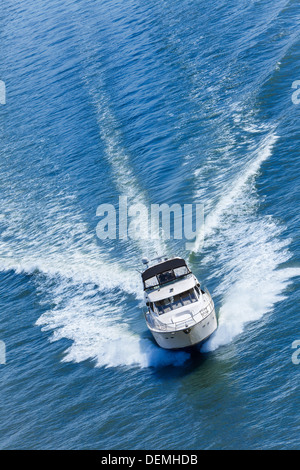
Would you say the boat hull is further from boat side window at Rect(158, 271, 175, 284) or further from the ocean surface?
boat side window at Rect(158, 271, 175, 284)

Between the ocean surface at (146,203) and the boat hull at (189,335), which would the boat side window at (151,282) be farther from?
the boat hull at (189,335)

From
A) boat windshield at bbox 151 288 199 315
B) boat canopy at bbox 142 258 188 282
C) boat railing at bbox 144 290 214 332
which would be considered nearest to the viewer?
boat railing at bbox 144 290 214 332

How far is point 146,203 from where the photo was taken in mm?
67688

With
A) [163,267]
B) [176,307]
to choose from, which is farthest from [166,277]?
[176,307]

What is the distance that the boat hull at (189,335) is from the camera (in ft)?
153

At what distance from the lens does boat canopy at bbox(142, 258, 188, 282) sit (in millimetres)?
52656

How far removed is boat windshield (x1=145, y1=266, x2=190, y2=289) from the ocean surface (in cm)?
332

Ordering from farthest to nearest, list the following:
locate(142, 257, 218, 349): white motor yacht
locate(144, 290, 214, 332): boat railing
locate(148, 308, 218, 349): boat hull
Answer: locate(142, 257, 218, 349): white motor yacht < locate(144, 290, 214, 332): boat railing < locate(148, 308, 218, 349): boat hull

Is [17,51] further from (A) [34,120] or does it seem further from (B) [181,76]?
(B) [181,76]

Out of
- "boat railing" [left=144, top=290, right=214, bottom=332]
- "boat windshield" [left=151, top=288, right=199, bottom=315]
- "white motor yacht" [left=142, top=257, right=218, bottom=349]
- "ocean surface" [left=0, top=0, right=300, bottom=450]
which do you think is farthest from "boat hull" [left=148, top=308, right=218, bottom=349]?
"boat windshield" [left=151, top=288, right=199, bottom=315]

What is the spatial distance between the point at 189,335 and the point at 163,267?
747 cm

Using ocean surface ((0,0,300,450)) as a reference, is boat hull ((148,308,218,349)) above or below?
above

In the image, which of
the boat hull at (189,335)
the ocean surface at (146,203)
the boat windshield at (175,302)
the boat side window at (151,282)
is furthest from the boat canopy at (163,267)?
the boat hull at (189,335)
